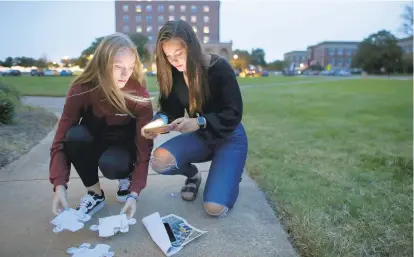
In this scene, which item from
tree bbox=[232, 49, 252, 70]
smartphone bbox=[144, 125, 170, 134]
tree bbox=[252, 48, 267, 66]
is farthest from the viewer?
tree bbox=[252, 48, 267, 66]

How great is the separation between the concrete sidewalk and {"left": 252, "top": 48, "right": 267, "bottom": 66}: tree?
101 m

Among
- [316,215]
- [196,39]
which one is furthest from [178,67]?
[316,215]

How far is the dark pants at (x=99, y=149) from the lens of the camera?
92.9 inches

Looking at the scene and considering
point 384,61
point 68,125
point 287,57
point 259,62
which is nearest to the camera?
point 68,125

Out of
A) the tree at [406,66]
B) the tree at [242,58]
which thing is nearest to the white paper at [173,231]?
the tree at [406,66]

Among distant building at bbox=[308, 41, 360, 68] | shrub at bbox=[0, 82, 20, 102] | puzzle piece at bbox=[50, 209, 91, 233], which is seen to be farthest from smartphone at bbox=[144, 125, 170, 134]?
distant building at bbox=[308, 41, 360, 68]

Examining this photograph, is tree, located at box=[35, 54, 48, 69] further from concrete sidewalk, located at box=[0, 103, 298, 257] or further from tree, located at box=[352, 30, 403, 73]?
tree, located at box=[352, 30, 403, 73]

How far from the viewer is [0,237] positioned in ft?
6.78

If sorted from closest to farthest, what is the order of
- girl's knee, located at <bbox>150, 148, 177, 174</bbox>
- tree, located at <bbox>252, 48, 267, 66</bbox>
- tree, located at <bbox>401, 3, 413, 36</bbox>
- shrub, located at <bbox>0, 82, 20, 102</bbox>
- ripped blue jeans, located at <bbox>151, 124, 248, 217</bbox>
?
1. ripped blue jeans, located at <bbox>151, 124, 248, 217</bbox>
2. girl's knee, located at <bbox>150, 148, 177, 174</bbox>
3. shrub, located at <bbox>0, 82, 20, 102</bbox>
4. tree, located at <bbox>401, 3, 413, 36</bbox>
5. tree, located at <bbox>252, 48, 267, 66</bbox>

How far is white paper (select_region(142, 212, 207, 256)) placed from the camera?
2.00 meters

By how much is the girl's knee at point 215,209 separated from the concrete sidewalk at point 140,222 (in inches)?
1.7

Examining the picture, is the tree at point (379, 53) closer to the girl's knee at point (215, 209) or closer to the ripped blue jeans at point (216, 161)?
the ripped blue jeans at point (216, 161)

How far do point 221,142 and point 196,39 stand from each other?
0.78 meters

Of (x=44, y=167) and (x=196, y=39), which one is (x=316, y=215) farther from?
(x=44, y=167)
